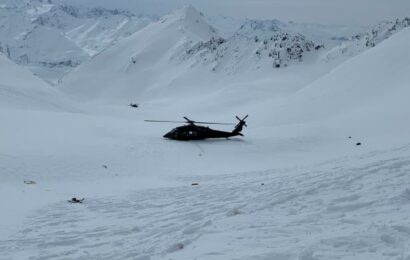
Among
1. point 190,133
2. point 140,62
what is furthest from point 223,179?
point 140,62

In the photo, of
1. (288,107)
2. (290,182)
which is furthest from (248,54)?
(290,182)

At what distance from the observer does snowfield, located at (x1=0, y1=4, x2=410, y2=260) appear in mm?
9914

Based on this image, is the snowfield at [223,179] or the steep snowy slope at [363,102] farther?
the steep snowy slope at [363,102]

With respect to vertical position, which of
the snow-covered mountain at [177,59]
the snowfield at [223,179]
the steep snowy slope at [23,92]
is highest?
the snow-covered mountain at [177,59]

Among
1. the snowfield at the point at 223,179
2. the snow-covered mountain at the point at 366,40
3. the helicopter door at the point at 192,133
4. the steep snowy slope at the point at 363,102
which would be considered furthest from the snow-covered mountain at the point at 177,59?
the helicopter door at the point at 192,133

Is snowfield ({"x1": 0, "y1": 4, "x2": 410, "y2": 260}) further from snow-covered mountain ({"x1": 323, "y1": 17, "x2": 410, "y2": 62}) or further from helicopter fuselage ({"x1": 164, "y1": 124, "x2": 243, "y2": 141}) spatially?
snow-covered mountain ({"x1": 323, "y1": 17, "x2": 410, "y2": 62})

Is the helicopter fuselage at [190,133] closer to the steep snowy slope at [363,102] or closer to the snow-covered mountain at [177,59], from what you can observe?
the steep snowy slope at [363,102]

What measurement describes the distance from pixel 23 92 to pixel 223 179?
29.3 m

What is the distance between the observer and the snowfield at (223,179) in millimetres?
9914

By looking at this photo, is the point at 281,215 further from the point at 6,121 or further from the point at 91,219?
the point at 6,121

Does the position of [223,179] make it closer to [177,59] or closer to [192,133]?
[192,133]

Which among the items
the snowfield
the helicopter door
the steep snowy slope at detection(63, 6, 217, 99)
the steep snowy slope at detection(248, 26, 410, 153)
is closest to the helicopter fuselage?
the helicopter door

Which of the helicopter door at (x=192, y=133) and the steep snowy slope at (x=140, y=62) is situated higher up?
the steep snowy slope at (x=140, y=62)

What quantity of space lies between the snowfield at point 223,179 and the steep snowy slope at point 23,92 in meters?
0.23
